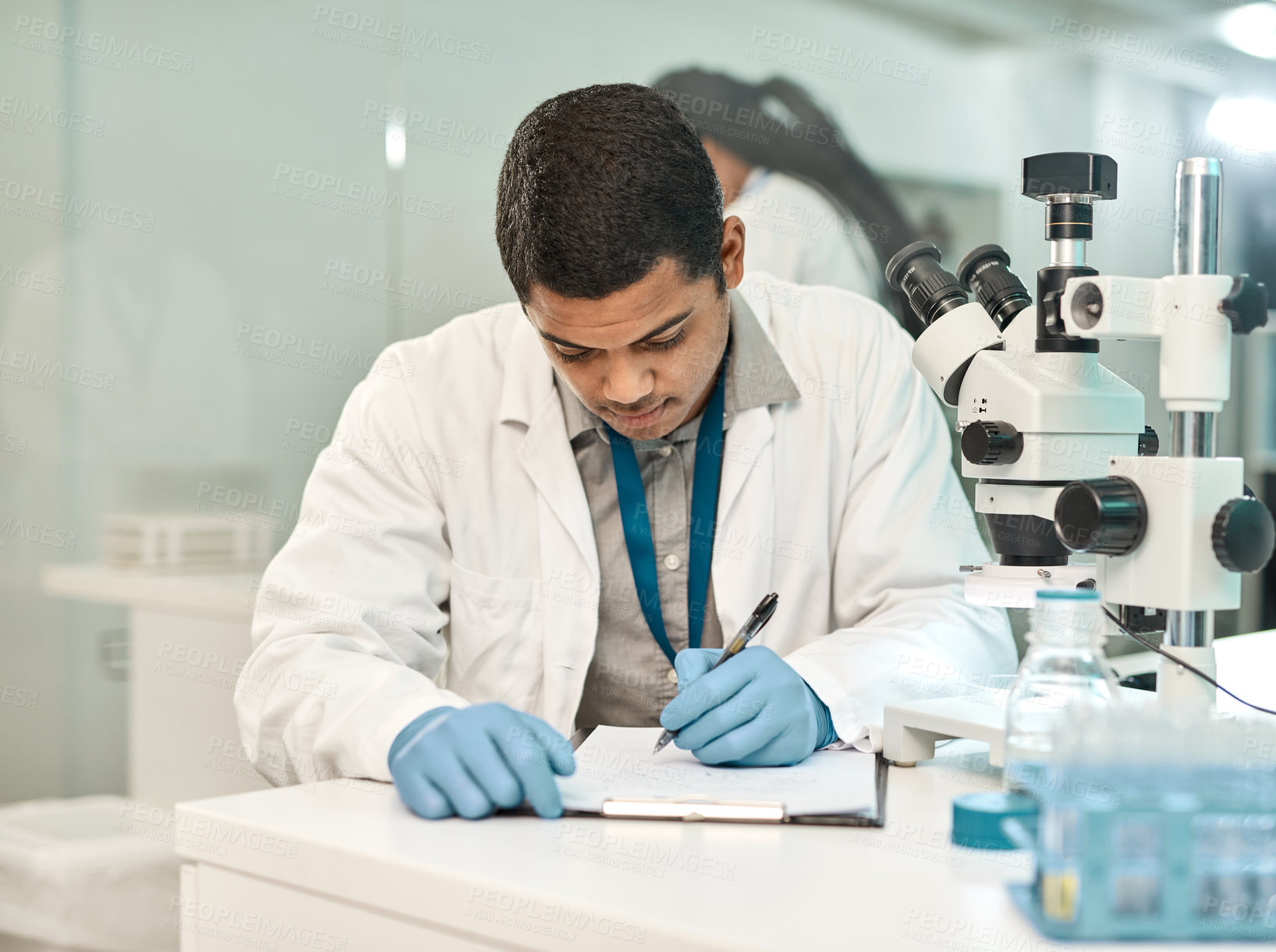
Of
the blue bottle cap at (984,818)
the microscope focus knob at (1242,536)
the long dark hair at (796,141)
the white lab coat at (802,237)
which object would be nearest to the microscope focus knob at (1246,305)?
the microscope focus knob at (1242,536)

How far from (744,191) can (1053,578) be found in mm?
2470

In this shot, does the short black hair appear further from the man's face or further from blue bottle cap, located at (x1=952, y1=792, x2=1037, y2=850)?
blue bottle cap, located at (x1=952, y1=792, x2=1037, y2=850)

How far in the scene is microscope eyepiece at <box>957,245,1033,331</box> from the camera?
1124 millimetres

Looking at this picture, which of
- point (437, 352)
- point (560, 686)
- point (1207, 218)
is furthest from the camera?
point (437, 352)

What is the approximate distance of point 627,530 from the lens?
1.55 m

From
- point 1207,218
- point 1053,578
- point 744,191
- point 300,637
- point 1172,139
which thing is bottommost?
point 300,637

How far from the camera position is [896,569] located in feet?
5.02

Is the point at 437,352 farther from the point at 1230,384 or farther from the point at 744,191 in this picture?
the point at 744,191

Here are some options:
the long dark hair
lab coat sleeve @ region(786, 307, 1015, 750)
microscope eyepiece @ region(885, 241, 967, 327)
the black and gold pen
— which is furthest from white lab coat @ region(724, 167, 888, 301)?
the black and gold pen

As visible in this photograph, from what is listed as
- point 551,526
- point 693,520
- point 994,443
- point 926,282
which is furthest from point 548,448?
point 994,443

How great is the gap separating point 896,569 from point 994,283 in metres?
0.50

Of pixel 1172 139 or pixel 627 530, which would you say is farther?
pixel 1172 139

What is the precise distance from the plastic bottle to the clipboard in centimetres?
13

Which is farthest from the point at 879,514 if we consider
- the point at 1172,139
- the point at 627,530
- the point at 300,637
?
the point at 1172,139
